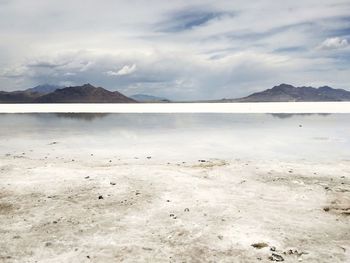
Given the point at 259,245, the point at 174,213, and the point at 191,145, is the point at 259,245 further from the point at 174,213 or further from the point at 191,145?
the point at 191,145

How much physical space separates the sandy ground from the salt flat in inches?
1.0

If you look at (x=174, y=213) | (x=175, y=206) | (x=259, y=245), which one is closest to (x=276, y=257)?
(x=259, y=245)

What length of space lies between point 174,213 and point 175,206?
0.51 m

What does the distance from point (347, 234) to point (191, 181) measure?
5238 mm

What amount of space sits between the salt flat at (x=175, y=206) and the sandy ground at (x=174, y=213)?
0.02 m

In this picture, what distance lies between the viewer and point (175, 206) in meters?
10.4

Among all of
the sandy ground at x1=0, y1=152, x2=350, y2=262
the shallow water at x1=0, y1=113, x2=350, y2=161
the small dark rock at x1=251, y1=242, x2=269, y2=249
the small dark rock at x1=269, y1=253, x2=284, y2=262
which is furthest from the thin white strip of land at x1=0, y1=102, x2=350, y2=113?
the small dark rock at x1=269, y1=253, x2=284, y2=262

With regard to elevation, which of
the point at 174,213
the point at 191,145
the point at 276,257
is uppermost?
the point at 191,145

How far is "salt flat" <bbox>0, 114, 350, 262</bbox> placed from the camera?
7895 millimetres

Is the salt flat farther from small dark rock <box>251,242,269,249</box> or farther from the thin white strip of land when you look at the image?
the thin white strip of land

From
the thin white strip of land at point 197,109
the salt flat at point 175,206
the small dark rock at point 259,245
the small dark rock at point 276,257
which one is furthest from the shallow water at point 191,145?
the thin white strip of land at point 197,109

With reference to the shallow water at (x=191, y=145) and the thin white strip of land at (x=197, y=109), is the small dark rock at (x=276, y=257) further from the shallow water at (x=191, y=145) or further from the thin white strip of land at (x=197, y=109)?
the thin white strip of land at (x=197, y=109)

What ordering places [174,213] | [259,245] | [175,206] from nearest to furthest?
[259,245] < [174,213] < [175,206]

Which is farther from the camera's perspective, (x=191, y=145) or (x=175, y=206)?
(x=191, y=145)
